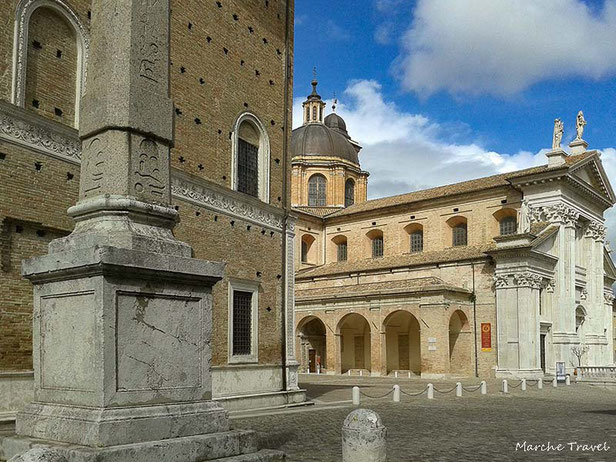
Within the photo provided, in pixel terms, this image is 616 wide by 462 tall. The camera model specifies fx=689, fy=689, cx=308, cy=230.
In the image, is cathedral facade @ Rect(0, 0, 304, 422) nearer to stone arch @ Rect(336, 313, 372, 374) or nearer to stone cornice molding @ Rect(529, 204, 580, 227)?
stone cornice molding @ Rect(529, 204, 580, 227)

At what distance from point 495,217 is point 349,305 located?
31.3ft

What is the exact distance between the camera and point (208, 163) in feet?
55.4

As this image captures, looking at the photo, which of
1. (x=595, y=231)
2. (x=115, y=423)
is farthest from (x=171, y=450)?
(x=595, y=231)

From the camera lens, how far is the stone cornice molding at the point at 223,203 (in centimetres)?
1580

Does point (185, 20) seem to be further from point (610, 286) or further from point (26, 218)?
point (610, 286)

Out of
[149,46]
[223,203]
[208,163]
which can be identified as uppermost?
[208,163]

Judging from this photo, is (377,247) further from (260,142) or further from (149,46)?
(149,46)

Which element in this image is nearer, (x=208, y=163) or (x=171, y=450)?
(x=171, y=450)

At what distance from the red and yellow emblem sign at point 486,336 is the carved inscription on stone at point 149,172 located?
31006mm

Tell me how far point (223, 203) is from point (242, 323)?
3102mm

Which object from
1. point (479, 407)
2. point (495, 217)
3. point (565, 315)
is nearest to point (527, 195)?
point (495, 217)

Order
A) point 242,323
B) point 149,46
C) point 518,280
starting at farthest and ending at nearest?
point 518,280 → point 242,323 → point 149,46

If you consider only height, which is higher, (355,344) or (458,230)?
(458,230)

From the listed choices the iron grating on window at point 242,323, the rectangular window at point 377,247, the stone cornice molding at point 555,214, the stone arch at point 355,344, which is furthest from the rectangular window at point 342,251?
the iron grating on window at point 242,323
